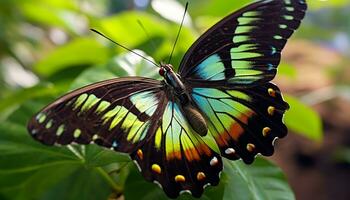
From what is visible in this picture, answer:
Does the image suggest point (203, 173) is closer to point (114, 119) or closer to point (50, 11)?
point (114, 119)

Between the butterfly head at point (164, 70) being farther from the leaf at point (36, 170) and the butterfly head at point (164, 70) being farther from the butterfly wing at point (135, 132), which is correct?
the leaf at point (36, 170)

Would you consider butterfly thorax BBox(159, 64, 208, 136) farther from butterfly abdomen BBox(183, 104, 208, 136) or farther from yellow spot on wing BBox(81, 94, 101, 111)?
yellow spot on wing BBox(81, 94, 101, 111)

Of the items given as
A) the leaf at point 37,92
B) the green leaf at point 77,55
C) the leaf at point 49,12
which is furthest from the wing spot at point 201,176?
the leaf at point 49,12

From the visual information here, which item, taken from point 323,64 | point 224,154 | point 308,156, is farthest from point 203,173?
point 323,64

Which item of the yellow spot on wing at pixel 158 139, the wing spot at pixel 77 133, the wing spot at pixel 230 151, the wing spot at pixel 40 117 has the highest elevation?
the wing spot at pixel 40 117

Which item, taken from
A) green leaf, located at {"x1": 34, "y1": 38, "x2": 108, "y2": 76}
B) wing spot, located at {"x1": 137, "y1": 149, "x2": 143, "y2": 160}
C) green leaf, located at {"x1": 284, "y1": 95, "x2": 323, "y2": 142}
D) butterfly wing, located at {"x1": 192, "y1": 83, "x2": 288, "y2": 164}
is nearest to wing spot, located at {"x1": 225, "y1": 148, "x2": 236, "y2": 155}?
butterfly wing, located at {"x1": 192, "y1": 83, "x2": 288, "y2": 164}

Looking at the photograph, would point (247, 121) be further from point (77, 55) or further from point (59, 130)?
A: point (77, 55)
